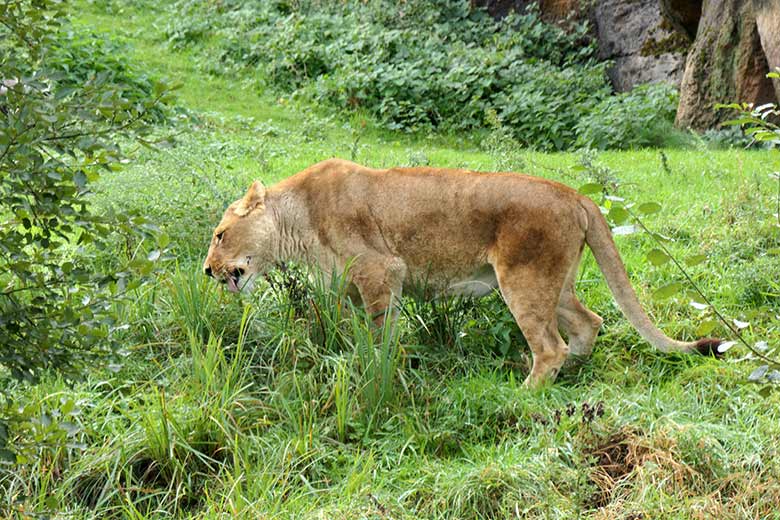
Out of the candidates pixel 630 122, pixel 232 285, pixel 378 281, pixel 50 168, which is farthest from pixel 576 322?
pixel 630 122

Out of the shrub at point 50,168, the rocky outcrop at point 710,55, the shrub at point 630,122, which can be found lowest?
the shrub at point 630,122

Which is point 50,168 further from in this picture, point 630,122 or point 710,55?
point 710,55

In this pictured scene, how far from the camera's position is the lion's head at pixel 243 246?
6.52 m

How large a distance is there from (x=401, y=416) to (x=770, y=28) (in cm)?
858

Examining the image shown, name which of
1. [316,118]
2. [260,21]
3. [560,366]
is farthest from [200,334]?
[260,21]

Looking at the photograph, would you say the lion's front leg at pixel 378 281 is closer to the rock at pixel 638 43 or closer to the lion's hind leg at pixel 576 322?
the lion's hind leg at pixel 576 322

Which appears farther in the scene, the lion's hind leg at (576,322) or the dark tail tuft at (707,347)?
the lion's hind leg at (576,322)

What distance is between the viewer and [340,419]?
207 inches

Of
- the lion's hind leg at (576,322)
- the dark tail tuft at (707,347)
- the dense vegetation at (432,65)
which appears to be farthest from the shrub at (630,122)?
the dark tail tuft at (707,347)

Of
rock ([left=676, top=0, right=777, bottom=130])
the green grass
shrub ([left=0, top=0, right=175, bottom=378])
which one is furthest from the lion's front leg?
rock ([left=676, top=0, right=777, bottom=130])

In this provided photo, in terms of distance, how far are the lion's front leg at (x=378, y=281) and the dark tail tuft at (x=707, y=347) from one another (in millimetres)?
1754

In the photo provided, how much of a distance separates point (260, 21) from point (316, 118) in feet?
14.5

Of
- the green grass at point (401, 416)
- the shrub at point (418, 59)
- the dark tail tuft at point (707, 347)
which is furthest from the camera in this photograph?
the shrub at point (418, 59)

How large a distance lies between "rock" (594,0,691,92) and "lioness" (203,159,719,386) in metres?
9.80
